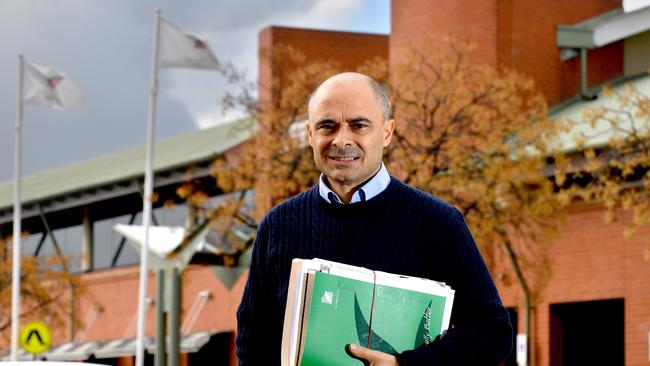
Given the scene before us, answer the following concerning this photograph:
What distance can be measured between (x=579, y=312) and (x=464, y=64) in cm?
644

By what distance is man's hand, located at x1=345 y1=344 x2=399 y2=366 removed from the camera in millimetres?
3586

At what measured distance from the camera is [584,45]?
37.1m

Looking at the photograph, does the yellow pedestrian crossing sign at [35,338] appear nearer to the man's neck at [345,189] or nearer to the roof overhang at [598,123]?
the roof overhang at [598,123]

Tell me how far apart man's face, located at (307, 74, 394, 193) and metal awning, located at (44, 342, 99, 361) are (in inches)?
1861

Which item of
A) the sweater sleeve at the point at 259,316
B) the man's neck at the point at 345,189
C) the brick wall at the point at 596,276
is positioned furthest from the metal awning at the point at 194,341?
the man's neck at the point at 345,189

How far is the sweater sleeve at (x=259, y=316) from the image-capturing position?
12.8ft

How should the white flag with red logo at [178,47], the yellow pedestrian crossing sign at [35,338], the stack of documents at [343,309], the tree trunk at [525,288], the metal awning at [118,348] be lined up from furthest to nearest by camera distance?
1. the metal awning at [118,348]
2. the white flag with red logo at [178,47]
3. the yellow pedestrian crossing sign at [35,338]
4. the tree trunk at [525,288]
5. the stack of documents at [343,309]

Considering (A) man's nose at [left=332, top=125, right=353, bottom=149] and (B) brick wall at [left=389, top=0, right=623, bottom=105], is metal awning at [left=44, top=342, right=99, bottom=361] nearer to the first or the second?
(B) brick wall at [left=389, top=0, right=623, bottom=105]

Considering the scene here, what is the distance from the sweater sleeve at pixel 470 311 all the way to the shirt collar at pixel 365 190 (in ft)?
0.66

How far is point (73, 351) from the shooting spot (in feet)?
169

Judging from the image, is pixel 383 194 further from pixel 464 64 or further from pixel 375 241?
pixel 464 64

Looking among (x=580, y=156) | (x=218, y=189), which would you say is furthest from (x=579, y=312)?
(x=218, y=189)

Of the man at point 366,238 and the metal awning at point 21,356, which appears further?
the metal awning at point 21,356

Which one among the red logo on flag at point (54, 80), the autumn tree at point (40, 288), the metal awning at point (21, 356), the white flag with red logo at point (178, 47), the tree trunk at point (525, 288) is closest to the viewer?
the tree trunk at point (525, 288)
